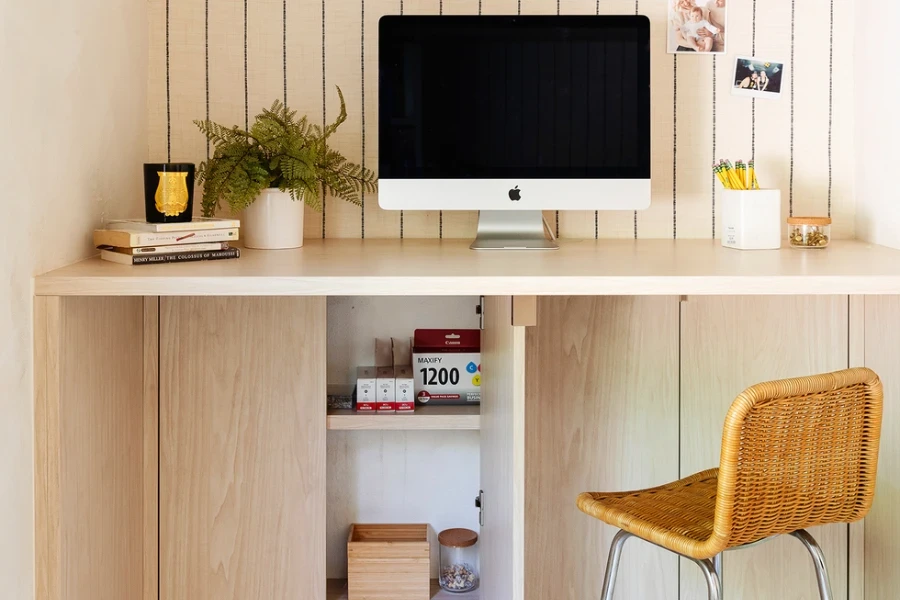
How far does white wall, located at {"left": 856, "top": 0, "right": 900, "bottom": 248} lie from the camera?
6.39 ft

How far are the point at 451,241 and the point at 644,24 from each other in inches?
24.3

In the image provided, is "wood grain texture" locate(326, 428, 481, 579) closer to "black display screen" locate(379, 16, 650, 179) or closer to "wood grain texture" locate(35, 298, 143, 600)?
"wood grain texture" locate(35, 298, 143, 600)

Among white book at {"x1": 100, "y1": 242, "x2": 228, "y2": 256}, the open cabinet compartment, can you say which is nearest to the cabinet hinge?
the open cabinet compartment

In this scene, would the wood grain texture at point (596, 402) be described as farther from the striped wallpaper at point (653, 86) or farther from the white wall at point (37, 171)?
the white wall at point (37, 171)

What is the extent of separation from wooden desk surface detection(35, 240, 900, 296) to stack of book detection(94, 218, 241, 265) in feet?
0.09

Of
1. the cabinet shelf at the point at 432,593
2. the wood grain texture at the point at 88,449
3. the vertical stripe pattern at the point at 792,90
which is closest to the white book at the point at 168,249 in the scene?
the wood grain texture at the point at 88,449

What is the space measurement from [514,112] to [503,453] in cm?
71

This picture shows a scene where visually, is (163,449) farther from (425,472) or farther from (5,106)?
(5,106)

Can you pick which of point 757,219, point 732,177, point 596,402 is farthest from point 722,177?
point 596,402

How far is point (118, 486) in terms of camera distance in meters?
1.83

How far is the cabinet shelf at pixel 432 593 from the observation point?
84.4 inches

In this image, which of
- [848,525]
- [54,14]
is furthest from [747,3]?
[54,14]

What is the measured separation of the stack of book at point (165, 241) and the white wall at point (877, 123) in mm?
1345

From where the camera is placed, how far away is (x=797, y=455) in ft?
4.67
